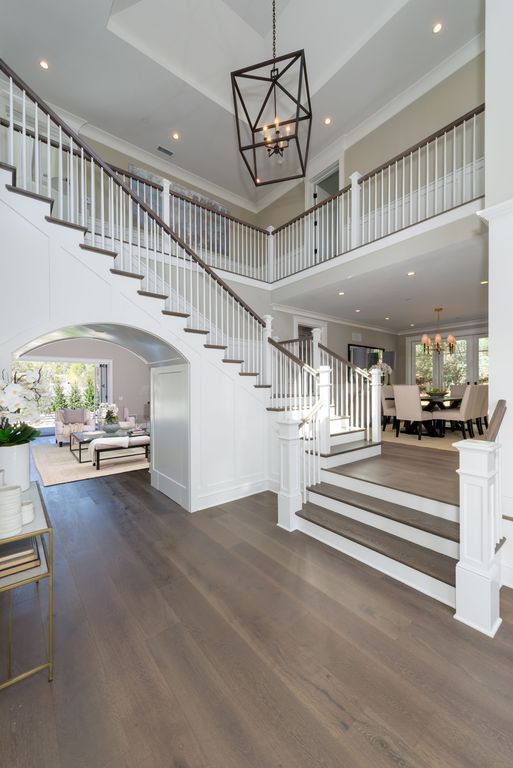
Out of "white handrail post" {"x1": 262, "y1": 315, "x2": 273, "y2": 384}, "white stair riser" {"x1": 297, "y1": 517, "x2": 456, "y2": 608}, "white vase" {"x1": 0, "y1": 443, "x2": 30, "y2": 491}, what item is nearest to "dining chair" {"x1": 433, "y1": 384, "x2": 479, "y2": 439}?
"white handrail post" {"x1": 262, "y1": 315, "x2": 273, "y2": 384}

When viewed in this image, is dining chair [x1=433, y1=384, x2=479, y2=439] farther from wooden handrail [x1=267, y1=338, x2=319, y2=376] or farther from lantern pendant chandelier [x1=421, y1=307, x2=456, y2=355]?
wooden handrail [x1=267, y1=338, x2=319, y2=376]

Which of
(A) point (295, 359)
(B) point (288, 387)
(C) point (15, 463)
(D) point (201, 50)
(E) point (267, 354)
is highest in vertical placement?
(D) point (201, 50)

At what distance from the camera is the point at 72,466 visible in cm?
614

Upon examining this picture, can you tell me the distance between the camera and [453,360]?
Result: 841cm

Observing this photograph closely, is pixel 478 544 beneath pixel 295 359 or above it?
beneath

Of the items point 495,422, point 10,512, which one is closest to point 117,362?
point 10,512

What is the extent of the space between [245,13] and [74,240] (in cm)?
497

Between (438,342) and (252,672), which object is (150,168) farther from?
(252,672)

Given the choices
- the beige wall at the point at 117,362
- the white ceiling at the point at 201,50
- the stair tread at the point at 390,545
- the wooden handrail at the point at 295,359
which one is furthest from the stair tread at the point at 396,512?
the beige wall at the point at 117,362

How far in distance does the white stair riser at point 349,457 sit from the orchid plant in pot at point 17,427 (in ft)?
9.71

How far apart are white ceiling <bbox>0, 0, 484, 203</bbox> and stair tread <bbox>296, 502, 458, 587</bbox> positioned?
657 cm

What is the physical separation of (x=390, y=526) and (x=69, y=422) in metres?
8.75

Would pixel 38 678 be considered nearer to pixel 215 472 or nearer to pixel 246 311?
pixel 215 472

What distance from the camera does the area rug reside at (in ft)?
17.5
